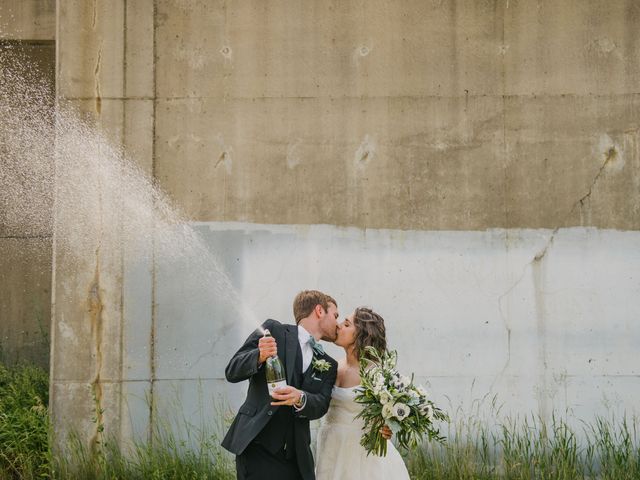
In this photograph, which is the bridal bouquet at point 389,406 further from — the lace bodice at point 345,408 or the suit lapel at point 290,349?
the suit lapel at point 290,349

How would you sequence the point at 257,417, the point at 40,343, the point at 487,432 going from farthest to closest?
the point at 40,343 → the point at 487,432 → the point at 257,417

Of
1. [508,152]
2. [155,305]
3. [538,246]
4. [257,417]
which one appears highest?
[508,152]

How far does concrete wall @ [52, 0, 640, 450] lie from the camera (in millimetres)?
6570

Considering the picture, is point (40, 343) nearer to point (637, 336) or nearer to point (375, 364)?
point (375, 364)

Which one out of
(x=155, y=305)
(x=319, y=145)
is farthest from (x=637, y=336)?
(x=155, y=305)

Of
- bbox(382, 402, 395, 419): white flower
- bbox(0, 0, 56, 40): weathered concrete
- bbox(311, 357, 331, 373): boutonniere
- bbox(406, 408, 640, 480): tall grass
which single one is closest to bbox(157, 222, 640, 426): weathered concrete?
bbox(406, 408, 640, 480): tall grass

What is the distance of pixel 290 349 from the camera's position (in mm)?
4742

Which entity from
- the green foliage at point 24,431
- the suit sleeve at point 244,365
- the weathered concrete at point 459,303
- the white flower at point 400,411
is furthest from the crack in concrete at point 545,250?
the green foliage at point 24,431

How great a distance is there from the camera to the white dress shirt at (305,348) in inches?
189

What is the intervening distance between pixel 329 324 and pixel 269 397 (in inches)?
24.7

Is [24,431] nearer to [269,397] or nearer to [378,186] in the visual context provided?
[269,397]

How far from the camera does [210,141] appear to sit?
6719 millimetres

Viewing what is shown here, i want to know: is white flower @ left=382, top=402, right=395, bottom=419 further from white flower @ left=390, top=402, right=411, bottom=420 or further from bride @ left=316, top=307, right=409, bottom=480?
bride @ left=316, top=307, right=409, bottom=480

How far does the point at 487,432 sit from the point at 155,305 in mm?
2956
